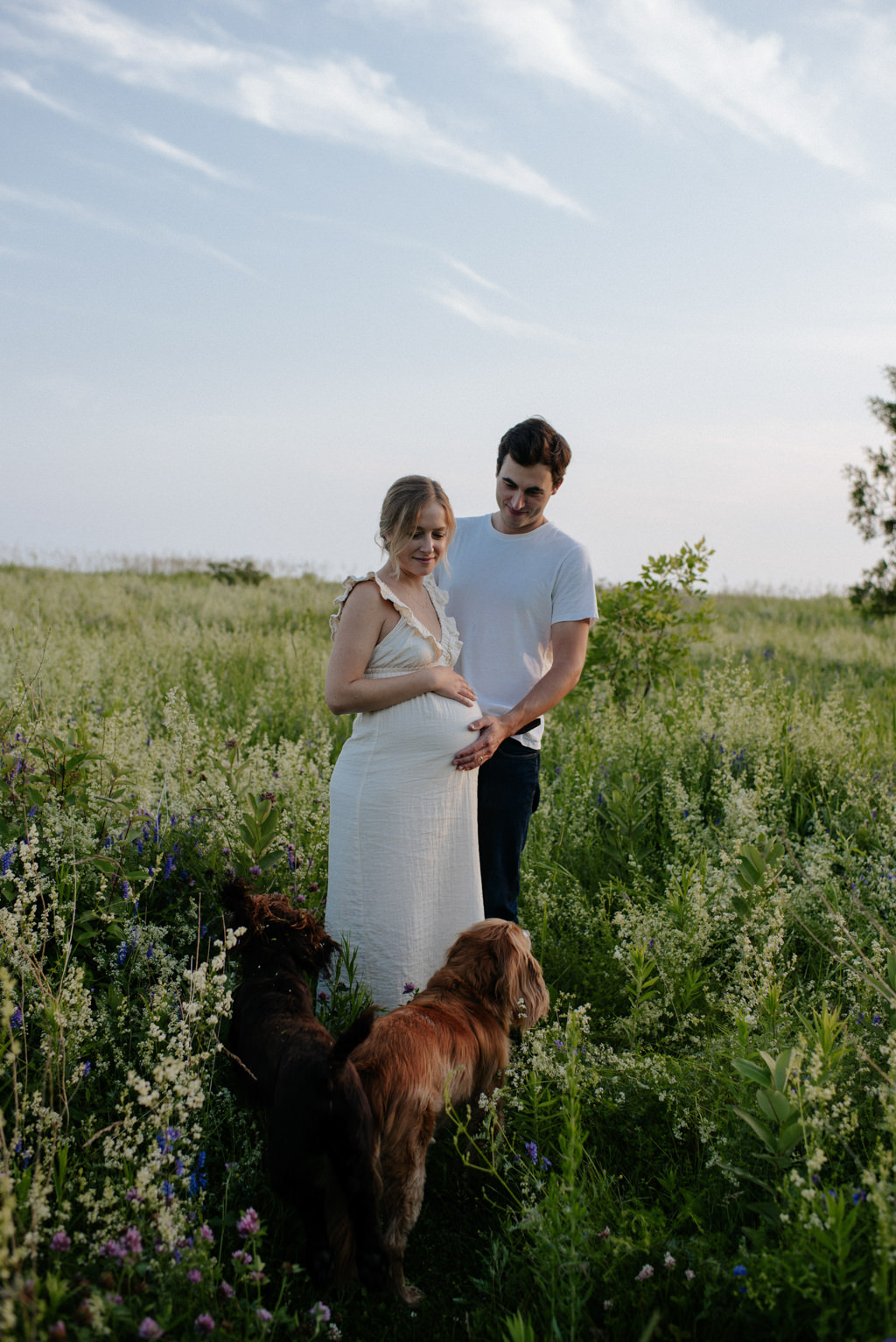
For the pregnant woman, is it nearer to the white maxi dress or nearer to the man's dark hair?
the white maxi dress

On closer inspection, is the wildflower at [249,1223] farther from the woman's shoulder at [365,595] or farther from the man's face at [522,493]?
the man's face at [522,493]

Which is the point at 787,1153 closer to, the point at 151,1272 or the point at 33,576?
the point at 151,1272

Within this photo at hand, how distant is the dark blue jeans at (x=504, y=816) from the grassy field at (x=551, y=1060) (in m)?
0.41

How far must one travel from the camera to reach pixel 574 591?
3.91 meters

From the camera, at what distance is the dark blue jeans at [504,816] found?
4.02m

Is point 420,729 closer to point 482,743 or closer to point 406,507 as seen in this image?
point 482,743

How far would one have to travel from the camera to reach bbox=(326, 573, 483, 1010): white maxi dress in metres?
3.56

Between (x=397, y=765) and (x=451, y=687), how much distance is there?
1.31 feet

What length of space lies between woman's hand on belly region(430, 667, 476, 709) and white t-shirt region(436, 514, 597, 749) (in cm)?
25

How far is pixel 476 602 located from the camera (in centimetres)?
403

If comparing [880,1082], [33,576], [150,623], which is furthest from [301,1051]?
[33,576]

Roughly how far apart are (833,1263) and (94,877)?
3003mm

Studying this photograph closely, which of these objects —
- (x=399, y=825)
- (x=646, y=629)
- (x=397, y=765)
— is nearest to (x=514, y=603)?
(x=397, y=765)

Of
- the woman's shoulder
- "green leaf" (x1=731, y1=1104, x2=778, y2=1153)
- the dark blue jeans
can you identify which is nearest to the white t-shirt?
the dark blue jeans
